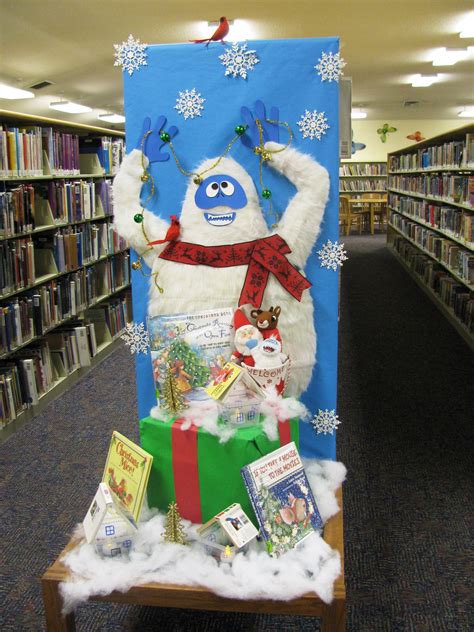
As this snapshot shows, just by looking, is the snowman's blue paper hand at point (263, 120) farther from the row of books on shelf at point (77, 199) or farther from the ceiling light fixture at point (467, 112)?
the ceiling light fixture at point (467, 112)

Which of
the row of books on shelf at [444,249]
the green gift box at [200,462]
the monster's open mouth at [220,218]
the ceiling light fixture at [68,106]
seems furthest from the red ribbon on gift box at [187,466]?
the ceiling light fixture at [68,106]

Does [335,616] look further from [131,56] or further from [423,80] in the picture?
[423,80]

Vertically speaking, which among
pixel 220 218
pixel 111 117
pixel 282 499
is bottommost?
pixel 282 499

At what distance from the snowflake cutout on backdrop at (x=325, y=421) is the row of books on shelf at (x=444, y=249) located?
140 inches

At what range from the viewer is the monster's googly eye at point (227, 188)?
1628 millimetres

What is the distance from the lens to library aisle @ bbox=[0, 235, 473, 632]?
6.13 feet

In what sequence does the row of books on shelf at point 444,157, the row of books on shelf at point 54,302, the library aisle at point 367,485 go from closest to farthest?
the library aisle at point 367,485, the row of books on shelf at point 54,302, the row of books on shelf at point 444,157

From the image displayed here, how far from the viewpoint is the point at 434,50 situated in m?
6.88

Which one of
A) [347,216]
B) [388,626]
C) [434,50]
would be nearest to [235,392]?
[388,626]

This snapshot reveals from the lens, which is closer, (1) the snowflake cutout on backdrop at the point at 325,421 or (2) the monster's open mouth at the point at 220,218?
(2) the monster's open mouth at the point at 220,218

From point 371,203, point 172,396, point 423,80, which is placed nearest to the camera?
point 172,396

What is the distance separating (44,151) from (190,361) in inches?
107

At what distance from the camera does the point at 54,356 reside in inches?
156

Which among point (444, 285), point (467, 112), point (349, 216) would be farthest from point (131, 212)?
point (467, 112)
